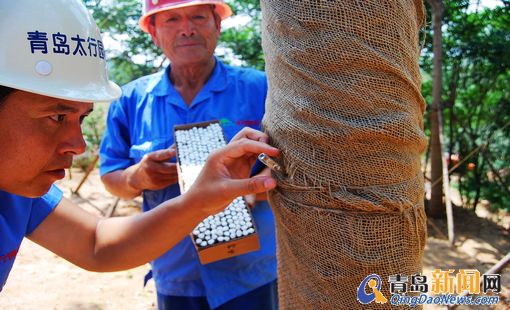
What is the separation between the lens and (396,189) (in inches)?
46.4

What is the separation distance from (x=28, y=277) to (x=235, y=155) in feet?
14.3

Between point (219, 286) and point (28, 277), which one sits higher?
point (219, 286)

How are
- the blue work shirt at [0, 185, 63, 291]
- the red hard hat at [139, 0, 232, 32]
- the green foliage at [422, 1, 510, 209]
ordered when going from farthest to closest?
the green foliage at [422, 1, 510, 209] < the red hard hat at [139, 0, 232, 32] < the blue work shirt at [0, 185, 63, 291]

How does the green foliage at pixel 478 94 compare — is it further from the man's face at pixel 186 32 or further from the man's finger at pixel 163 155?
the man's finger at pixel 163 155

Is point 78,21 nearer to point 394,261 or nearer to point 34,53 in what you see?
point 34,53

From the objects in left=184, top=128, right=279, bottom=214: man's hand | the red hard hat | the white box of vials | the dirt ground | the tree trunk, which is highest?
the red hard hat

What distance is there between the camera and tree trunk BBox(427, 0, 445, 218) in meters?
5.07

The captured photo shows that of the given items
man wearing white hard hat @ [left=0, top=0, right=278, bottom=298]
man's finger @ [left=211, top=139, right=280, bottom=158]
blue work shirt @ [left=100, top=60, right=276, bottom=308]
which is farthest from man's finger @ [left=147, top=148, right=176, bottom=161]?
man's finger @ [left=211, top=139, right=280, bottom=158]

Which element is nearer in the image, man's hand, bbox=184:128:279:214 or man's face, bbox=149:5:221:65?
man's hand, bbox=184:128:279:214

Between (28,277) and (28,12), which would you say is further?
(28,277)

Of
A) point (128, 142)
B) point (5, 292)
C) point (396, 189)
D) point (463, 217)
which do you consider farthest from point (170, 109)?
point (463, 217)

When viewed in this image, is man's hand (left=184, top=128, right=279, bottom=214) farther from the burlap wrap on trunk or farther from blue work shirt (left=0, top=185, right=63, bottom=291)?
blue work shirt (left=0, top=185, right=63, bottom=291)

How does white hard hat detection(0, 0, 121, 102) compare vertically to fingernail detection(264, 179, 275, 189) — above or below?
above

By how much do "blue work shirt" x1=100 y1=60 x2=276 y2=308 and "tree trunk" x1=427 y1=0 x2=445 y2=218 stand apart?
356cm
